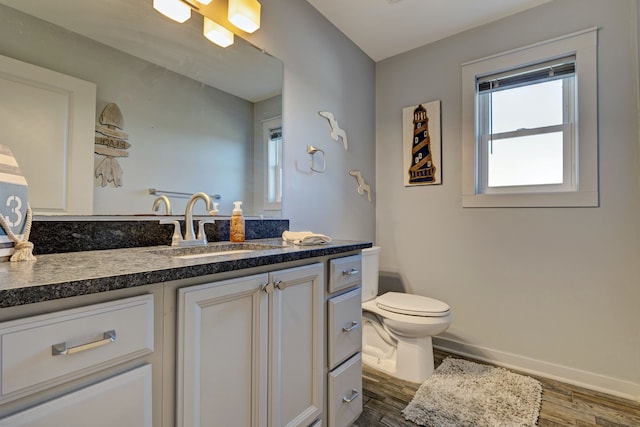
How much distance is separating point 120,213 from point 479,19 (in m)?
2.57

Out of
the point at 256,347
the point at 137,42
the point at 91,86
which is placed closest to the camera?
the point at 256,347

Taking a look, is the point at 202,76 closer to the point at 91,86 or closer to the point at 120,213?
the point at 91,86

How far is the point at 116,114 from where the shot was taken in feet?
3.91

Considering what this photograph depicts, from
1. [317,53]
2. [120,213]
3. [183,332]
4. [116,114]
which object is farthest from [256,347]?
[317,53]

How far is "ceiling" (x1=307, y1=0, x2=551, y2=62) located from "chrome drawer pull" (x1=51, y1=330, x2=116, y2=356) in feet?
7.17

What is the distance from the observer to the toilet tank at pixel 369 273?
86.0 inches

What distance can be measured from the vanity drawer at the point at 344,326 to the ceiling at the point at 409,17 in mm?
1869

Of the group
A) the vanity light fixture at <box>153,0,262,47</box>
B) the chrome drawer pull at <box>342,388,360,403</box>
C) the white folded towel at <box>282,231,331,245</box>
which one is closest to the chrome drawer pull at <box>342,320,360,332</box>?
the chrome drawer pull at <box>342,388,360,403</box>

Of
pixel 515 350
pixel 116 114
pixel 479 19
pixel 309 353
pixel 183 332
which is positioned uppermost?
pixel 479 19

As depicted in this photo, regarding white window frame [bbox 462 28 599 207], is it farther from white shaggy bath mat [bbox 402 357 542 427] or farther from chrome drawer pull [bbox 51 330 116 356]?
chrome drawer pull [bbox 51 330 116 356]

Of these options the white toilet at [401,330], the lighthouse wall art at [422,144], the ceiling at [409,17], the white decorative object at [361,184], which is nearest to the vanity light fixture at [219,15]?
the ceiling at [409,17]

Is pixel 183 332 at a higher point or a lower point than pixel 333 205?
lower

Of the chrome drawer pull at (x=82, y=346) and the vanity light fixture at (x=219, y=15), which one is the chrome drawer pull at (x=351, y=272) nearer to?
the chrome drawer pull at (x=82, y=346)

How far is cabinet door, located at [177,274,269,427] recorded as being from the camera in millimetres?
779
